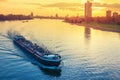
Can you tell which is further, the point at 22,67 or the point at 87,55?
the point at 87,55

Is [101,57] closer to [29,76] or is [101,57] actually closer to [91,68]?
[91,68]

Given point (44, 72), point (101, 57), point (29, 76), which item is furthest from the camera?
point (101, 57)

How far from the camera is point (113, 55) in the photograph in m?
49.8

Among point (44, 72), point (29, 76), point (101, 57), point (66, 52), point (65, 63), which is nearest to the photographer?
point (29, 76)

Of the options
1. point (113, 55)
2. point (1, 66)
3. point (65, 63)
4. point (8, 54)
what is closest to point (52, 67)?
point (65, 63)

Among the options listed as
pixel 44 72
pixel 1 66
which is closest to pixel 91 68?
pixel 44 72

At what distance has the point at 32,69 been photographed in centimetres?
3781

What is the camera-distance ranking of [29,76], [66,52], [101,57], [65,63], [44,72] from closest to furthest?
[29,76], [44,72], [65,63], [101,57], [66,52]

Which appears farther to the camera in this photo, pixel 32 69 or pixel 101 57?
pixel 101 57

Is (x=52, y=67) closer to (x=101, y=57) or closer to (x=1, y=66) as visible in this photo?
(x=1, y=66)

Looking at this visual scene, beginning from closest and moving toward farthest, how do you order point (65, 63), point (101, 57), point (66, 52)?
point (65, 63)
point (101, 57)
point (66, 52)

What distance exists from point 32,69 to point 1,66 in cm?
434

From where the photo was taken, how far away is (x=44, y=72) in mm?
36844

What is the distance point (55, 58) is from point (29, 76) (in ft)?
16.7
